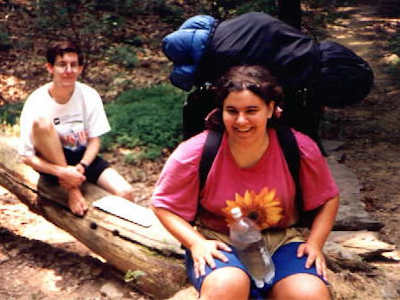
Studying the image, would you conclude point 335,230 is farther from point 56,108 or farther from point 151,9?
point 151,9

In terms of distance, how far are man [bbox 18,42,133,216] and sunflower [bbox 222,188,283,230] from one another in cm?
151

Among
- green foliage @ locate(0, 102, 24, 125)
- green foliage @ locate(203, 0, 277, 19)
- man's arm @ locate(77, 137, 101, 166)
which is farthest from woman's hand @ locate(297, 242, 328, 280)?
green foliage @ locate(203, 0, 277, 19)

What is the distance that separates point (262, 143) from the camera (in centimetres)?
267

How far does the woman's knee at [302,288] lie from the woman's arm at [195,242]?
12.0 inches

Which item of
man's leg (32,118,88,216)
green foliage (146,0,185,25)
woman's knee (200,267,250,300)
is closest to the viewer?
woman's knee (200,267,250,300)

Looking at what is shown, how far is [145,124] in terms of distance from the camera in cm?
673

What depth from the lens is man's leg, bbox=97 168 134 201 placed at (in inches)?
161

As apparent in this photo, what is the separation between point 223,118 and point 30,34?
865cm


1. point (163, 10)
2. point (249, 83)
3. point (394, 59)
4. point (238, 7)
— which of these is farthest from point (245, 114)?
point (163, 10)

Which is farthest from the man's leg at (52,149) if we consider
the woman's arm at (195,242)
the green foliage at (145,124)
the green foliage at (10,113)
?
the green foliage at (10,113)

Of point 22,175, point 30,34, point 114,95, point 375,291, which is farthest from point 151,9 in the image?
point 375,291

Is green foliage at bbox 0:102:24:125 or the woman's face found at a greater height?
the woman's face

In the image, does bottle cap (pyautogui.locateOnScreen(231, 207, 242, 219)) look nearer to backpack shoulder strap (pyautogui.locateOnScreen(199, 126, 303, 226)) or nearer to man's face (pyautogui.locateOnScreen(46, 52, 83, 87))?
backpack shoulder strap (pyautogui.locateOnScreen(199, 126, 303, 226))

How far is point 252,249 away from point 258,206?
220mm
